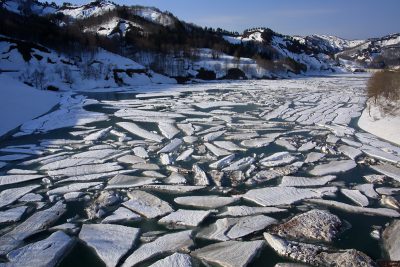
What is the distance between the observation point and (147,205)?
546 centimetres

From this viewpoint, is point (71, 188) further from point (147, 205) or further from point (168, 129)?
point (168, 129)

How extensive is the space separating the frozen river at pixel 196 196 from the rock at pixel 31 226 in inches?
0.5

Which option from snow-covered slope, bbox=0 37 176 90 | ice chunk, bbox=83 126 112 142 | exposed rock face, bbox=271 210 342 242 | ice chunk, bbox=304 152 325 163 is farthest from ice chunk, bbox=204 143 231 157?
snow-covered slope, bbox=0 37 176 90

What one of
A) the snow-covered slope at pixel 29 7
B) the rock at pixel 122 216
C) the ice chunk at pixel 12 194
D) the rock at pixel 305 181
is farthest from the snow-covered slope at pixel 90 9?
the rock at pixel 122 216

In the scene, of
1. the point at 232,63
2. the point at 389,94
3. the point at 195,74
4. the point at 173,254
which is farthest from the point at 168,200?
the point at 232,63

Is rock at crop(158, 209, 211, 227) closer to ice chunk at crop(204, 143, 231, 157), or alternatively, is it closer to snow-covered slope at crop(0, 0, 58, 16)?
ice chunk at crop(204, 143, 231, 157)

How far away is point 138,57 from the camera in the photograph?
42031mm

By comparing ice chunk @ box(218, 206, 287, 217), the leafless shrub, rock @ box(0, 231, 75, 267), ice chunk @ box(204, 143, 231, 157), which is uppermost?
the leafless shrub

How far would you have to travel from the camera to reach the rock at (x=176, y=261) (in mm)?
3925

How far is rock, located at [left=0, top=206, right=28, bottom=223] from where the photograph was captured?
4.99m

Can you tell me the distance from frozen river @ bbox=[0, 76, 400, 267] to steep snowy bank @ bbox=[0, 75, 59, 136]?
1.08m

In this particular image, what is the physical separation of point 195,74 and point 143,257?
38148 millimetres

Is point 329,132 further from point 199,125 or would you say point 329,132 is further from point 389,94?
point 389,94

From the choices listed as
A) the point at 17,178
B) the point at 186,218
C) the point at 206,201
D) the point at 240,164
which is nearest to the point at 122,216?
the point at 186,218
